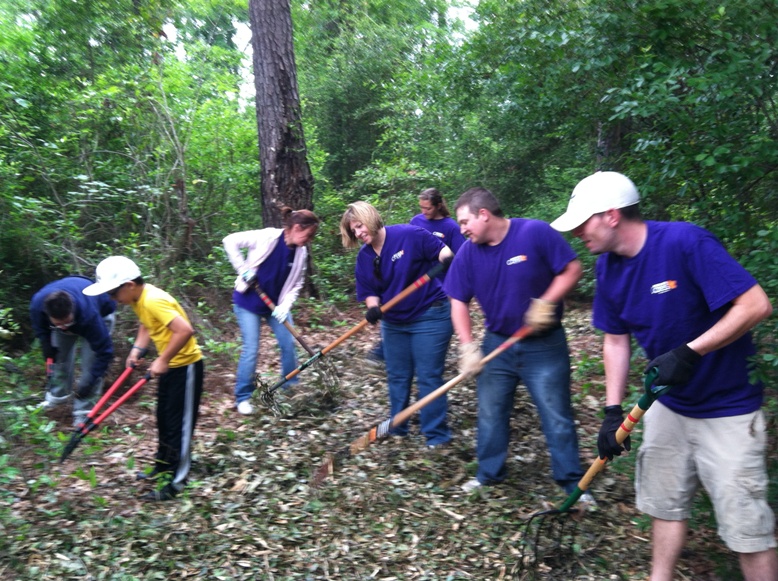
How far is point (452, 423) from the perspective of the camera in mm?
5746

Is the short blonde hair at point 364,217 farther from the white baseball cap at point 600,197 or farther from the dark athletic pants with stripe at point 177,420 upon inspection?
the white baseball cap at point 600,197

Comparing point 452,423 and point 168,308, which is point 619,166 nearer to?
point 452,423

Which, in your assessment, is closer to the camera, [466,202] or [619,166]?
[466,202]

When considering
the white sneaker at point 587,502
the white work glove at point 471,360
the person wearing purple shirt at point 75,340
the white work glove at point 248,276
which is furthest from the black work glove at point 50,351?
the white sneaker at point 587,502

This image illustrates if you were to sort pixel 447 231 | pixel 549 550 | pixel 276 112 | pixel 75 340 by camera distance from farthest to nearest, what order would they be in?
1. pixel 276 112
2. pixel 447 231
3. pixel 75 340
4. pixel 549 550

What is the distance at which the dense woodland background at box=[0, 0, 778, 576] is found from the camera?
4184mm

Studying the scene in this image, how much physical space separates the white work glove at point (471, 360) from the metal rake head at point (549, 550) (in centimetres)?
96

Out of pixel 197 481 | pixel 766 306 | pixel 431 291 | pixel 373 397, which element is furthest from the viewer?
pixel 373 397

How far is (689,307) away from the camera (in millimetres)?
2928

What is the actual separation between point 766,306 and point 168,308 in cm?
345

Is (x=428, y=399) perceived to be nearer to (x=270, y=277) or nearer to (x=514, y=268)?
(x=514, y=268)

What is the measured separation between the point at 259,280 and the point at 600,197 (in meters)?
3.62

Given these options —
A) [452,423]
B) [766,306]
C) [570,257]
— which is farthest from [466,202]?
[452,423]

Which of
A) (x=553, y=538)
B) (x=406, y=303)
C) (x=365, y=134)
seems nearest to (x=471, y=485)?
(x=553, y=538)
